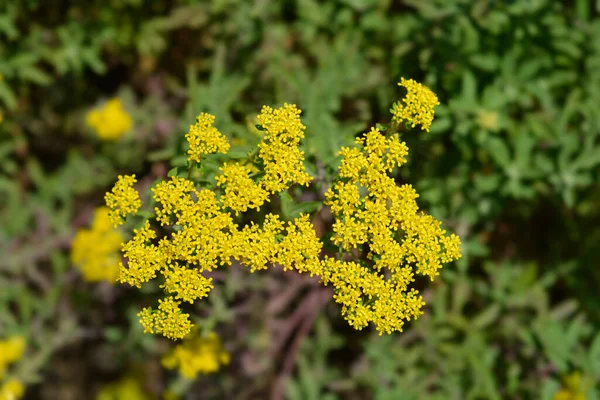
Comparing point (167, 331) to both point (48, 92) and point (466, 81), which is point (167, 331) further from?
point (48, 92)

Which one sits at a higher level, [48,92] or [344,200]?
[48,92]

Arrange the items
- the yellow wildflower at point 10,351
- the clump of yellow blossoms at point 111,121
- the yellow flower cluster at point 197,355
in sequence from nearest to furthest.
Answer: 1. the yellow flower cluster at point 197,355
2. the yellow wildflower at point 10,351
3. the clump of yellow blossoms at point 111,121

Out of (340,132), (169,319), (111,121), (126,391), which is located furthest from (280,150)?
(126,391)

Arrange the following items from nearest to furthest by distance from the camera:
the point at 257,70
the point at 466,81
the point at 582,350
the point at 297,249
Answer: the point at 297,249
the point at 466,81
the point at 582,350
the point at 257,70

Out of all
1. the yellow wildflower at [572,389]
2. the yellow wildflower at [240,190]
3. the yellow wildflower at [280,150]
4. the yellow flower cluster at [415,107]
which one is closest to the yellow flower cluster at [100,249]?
the yellow wildflower at [240,190]

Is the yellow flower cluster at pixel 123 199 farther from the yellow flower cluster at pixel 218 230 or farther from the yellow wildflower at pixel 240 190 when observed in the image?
the yellow wildflower at pixel 240 190

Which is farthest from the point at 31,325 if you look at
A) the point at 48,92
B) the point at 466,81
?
the point at 466,81

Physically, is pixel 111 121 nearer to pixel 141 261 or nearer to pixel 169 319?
pixel 141 261
